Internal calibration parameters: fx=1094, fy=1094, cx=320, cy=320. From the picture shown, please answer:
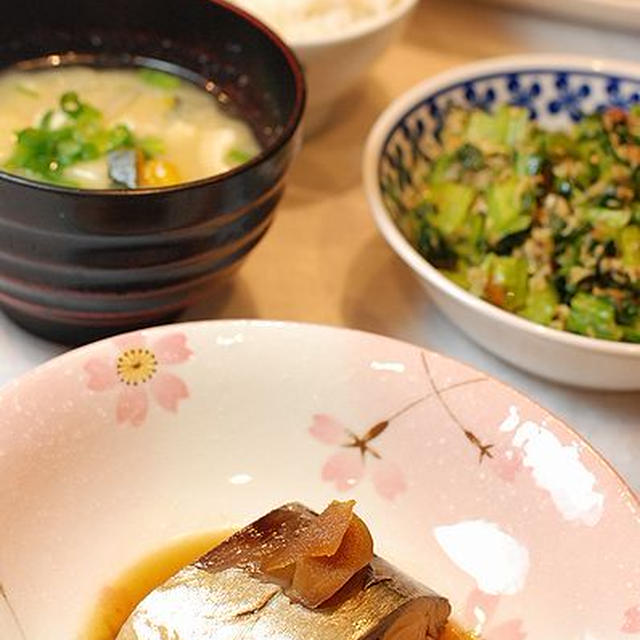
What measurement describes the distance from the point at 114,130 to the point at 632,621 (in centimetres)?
98

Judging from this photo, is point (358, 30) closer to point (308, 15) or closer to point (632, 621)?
point (308, 15)

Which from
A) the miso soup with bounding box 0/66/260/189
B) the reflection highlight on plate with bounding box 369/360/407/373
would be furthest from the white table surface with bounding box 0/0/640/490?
the reflection highlight on plate with bounding box 369/360/407/373

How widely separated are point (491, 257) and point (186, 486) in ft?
2.04

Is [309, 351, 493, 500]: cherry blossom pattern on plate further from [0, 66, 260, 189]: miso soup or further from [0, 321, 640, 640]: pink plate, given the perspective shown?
[0, 66, 260, 189]: miso soup

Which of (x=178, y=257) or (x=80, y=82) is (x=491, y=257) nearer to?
(x=178, y=257)

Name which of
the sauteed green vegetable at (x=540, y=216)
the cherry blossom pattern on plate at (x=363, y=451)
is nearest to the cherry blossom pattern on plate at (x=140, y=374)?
the cherry blossom pattern on plate at (x=363, y=451)

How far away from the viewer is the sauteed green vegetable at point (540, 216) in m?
1.65

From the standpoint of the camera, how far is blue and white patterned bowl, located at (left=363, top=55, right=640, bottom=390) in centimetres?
152

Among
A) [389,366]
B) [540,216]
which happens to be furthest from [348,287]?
[389,366]

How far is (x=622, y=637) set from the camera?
1.18 meters

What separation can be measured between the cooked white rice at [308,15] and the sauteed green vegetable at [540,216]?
26 centimetres

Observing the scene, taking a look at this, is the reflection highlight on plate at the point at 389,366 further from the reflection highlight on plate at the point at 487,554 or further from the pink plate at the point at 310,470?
the reflection highlight on plate at the point at 487,554

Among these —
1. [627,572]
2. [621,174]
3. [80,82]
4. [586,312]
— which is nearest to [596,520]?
[627,572]

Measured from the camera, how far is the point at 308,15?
1.97 metres
